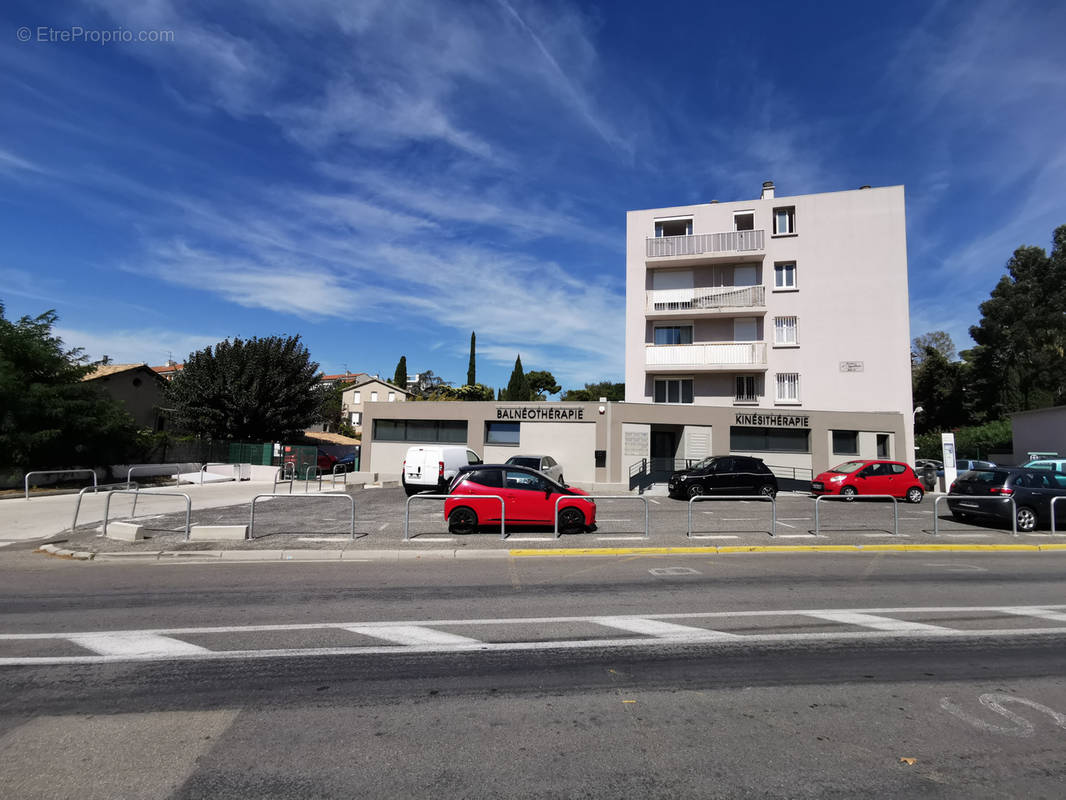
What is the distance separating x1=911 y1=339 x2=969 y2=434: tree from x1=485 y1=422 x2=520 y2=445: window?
4152 centimetres

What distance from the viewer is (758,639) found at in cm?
571

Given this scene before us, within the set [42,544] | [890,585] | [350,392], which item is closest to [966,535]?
[890,585]

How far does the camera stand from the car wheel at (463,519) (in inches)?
478

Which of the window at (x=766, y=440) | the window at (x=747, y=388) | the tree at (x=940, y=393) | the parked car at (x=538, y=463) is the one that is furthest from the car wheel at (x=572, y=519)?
the tree at (x=940, y=393)

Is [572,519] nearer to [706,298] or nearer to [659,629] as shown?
[659,629]

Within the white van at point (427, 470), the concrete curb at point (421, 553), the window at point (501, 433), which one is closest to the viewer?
the concrete curb at point (421, 553)

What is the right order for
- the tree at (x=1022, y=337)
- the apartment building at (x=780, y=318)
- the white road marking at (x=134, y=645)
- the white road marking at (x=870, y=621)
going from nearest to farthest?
the white road marking at (x=134, y=645) < the white road marking at (x=870, y=621) < the apartment building at (x=780, y=318) < the tree at (x=1022, y=337)

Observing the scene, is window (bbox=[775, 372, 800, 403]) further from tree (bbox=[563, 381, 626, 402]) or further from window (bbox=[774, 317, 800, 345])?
tree (bbox=[563, 381, 626, 402])

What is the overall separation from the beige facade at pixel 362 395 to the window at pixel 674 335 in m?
45.4

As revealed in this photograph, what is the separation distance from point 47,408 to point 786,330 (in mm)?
31980

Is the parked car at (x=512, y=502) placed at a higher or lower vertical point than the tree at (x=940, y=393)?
lower

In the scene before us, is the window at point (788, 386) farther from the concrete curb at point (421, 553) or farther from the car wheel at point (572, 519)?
the car wheel at point (572, 519)

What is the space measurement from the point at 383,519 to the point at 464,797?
12098 mm

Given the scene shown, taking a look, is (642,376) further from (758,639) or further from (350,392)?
(350,392)
